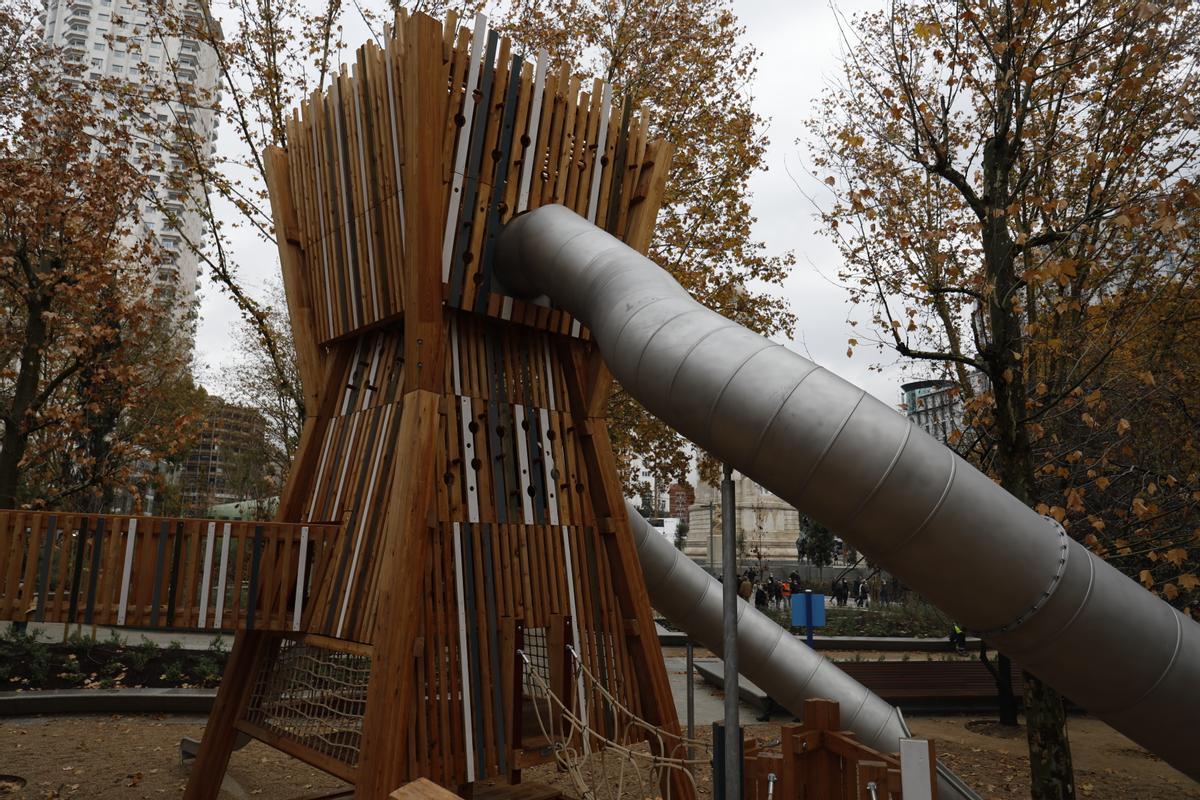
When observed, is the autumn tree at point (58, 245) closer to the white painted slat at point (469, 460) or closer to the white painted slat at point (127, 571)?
the white painted slat at point (127, 571)

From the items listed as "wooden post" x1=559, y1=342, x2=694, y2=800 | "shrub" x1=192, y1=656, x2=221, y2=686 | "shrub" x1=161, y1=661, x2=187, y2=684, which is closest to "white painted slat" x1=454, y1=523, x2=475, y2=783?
"wooden post" x1=559, y1=342, x2=694, y2=800

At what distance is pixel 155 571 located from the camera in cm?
593

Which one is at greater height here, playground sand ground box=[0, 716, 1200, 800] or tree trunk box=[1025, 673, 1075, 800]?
tree trunk box=[1025, 673, 1075, 800]

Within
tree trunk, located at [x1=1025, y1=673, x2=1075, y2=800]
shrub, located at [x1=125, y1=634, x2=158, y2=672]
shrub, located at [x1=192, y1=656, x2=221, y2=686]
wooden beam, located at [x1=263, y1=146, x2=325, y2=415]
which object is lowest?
shrub, located at [x1=192, y1=656, x2=221, y2=686]

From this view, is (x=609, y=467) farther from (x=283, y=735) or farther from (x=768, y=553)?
(x=768, y=553)

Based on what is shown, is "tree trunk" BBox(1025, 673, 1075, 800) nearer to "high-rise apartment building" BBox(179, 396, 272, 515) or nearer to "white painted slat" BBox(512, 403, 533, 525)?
"white painted slat" BBox(512, 403, 533, 525)

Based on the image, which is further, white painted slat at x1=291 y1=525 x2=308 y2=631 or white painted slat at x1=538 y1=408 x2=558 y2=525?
white painted slat at x1=538 y1=408 x2=558 y2=525

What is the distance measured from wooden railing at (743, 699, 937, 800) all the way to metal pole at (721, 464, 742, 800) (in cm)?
8

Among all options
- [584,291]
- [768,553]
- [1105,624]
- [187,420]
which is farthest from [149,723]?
[768,553]

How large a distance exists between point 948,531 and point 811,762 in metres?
1.27

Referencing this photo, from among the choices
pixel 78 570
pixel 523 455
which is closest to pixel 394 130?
pixel 523 455

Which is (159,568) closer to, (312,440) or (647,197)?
(312,440)

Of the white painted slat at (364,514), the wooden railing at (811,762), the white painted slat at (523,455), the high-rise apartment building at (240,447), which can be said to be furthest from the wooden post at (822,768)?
the high-rise apartment building at (240,447)

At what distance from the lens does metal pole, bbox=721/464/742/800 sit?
145 inches
